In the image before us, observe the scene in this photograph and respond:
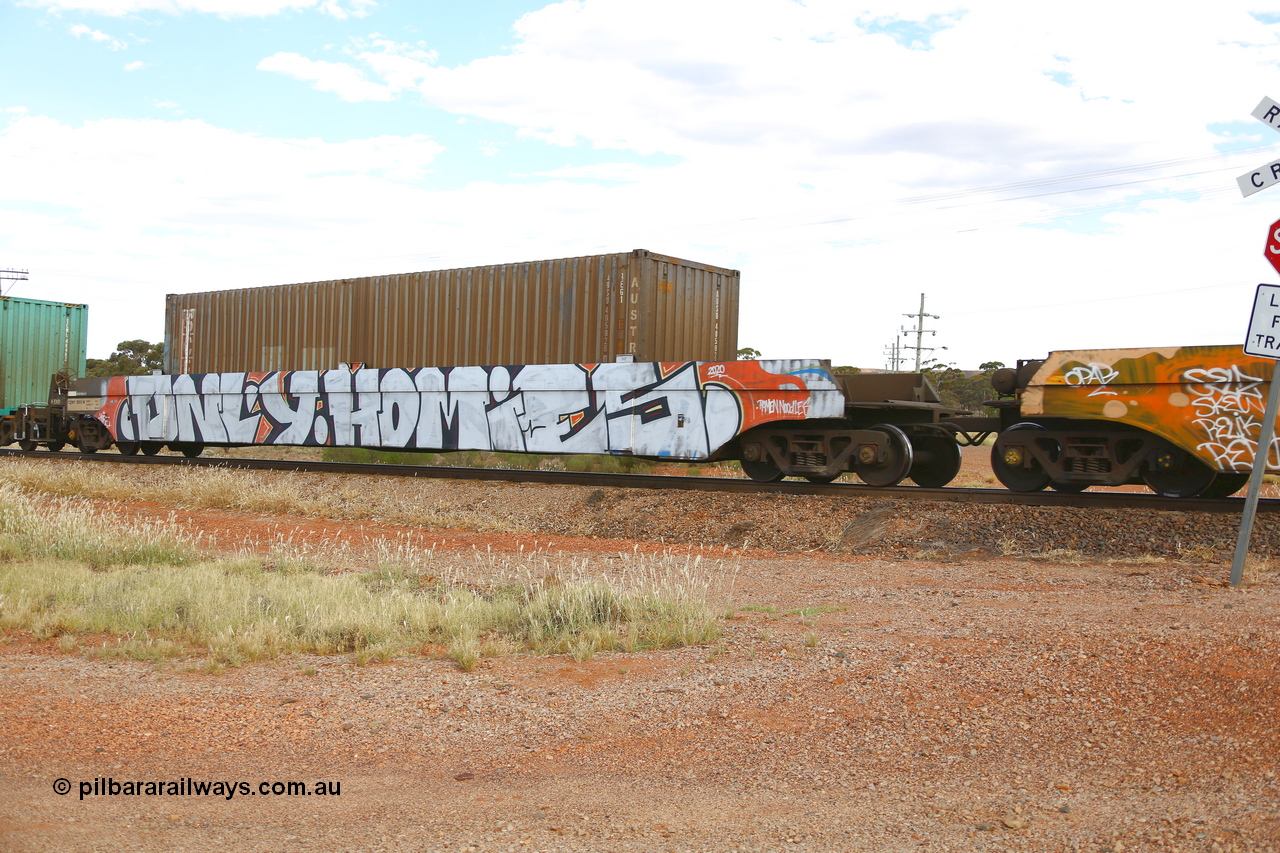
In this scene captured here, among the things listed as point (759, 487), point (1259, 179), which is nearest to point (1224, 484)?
point (1259, 179)

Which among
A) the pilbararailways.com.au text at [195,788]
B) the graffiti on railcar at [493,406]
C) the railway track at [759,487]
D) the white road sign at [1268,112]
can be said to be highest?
the white road sign at [1268,112]

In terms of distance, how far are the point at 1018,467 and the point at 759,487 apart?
3.30 metres

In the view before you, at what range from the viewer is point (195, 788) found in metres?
4.02

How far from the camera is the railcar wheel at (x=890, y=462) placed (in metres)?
12.4

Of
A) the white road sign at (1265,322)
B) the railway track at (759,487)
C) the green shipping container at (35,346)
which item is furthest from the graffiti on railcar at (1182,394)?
the green shipping container at (35,346)

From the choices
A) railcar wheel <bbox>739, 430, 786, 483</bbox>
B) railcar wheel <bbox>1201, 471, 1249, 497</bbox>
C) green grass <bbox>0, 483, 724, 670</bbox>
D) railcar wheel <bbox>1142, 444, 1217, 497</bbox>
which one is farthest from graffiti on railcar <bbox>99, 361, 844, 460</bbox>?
railcar wheel <bbox>1201, 471, 1249, 497</bbox>

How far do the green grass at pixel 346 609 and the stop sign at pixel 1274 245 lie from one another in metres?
5.50

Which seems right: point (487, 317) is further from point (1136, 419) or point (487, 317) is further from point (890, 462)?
point (1136, 419)

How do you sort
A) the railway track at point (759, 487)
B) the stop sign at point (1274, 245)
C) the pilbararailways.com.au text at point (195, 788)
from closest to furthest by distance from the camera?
the pilbararailways.com.au text at point (195, 788)
the stop sign at point (1274, 245)
the railway track at point (759, 487)

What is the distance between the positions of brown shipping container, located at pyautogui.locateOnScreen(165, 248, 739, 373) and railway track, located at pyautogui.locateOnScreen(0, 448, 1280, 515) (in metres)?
1.93

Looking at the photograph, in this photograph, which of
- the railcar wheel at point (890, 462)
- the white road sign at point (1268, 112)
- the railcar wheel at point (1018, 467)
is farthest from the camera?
the railcar wheel at point (890, 462)

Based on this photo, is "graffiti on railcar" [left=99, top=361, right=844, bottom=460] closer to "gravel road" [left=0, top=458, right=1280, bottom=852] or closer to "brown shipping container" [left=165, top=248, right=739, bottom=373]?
"brown shipping container" [left=165, top=248, right=739, bottom=373]

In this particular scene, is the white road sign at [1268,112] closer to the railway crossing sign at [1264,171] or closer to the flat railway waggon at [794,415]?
the railway crossing sign at [1264,171]

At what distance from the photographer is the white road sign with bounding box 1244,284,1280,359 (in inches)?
309
